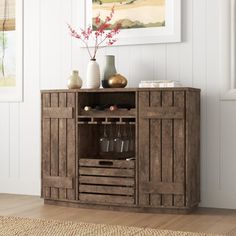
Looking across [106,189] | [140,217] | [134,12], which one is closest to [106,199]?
[106,189]

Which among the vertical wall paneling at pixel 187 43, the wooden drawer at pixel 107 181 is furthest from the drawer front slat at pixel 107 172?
the vertical wall paneling at pixel 187 43

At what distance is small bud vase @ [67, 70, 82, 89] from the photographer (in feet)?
15.7

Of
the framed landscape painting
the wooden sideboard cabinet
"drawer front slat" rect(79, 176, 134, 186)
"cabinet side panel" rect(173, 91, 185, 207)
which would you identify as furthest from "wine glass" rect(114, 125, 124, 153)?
the framed landscape painting

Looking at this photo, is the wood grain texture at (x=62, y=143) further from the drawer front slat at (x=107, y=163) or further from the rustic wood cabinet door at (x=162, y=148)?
the rustic wood cabinet door at (x=162, y=148)

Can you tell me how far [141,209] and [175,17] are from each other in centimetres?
149

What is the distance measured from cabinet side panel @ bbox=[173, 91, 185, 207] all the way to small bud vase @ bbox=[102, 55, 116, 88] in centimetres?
62

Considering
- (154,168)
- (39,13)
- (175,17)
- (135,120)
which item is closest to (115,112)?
(135,120)

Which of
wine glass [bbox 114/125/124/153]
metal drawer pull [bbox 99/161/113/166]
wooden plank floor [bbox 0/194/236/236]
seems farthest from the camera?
wine glass [bbox 114/125/124/153]

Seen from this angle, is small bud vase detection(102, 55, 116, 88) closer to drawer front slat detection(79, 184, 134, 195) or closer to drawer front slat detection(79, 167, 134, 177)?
drawer front slat detection(79, 167, 134, 177)

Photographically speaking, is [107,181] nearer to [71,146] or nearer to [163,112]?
[71,146]

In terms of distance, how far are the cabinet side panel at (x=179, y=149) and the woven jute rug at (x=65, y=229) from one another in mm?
638

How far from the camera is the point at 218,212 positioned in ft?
14.8

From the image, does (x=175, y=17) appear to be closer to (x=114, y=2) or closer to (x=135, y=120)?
(x=114, y=2)

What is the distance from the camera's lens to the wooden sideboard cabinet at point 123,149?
4.41 m
